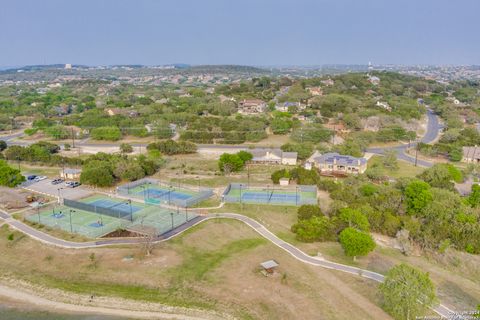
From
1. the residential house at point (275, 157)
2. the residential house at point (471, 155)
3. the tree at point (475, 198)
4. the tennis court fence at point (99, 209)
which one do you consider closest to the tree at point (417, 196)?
the tree at point (475, 198)

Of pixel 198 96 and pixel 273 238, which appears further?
pixel 198 96

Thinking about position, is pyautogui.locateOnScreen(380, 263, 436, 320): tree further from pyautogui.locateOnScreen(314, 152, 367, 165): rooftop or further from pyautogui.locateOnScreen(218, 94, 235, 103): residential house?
pyautogui.locateOnScreen(218, 94, 235, 103): residential house

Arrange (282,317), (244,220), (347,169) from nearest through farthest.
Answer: (282,317) < (244,220) < (347,169)

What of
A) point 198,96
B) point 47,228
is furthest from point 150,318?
point 198,96

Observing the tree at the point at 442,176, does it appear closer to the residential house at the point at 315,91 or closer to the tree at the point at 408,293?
the tree at the point at 408,293

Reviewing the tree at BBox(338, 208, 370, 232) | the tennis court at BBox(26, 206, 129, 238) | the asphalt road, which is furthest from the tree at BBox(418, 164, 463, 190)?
the tennis court at BBox(26, 206, 129, 238)

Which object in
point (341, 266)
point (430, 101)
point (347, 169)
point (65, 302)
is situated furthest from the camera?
point (430, 101)

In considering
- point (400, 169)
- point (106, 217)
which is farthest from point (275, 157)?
point (106, 217)

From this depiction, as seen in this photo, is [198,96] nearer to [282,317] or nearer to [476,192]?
[476,192]
